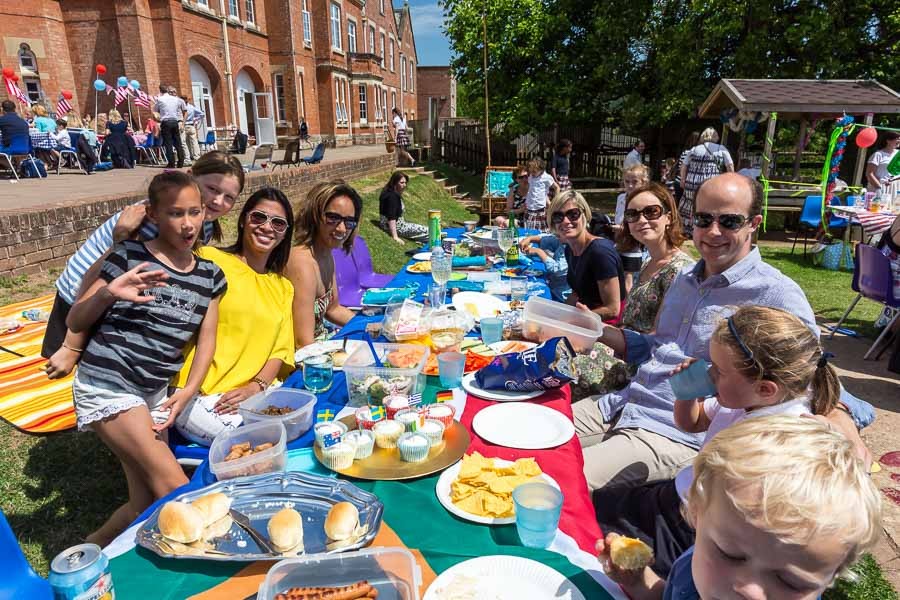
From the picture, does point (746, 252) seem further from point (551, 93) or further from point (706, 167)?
point (551, 93)

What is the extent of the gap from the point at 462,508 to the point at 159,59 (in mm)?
19975

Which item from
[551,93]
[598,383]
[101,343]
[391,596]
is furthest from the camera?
[551,93]

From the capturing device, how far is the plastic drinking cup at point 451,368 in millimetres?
2289

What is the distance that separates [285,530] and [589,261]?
3029 mm

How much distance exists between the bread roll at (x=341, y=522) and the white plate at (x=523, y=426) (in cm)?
64

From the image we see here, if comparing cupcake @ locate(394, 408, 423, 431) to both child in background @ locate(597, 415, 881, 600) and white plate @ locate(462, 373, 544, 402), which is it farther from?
child in background @ locate(597, 415, 881, 600)

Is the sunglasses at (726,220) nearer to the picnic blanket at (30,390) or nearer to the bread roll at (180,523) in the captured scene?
the bread roll at (180,523)

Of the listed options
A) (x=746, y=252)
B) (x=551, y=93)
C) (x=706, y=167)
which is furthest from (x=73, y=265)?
(x=551, y=93)

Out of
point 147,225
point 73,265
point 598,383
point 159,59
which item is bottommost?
point 598,383

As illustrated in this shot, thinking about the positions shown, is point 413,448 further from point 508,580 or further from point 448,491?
point 508,580

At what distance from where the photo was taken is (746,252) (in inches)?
91.0

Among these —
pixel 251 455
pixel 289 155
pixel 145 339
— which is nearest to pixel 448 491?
pixel 251 455

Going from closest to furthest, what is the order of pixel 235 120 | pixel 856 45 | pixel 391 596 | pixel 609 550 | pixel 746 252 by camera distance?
pixel 391 596, pixel 609 550, pixel 746 252, pixel 856 45, pixel 235 120

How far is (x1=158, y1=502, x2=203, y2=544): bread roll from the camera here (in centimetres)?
130
